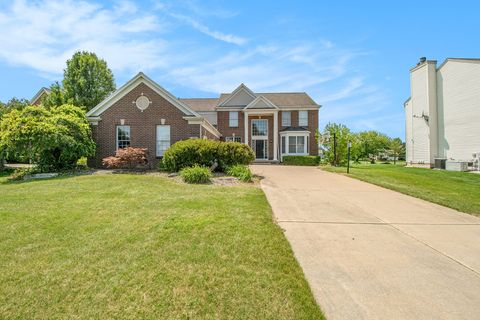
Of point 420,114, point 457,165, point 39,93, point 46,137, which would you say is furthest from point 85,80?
point 457,165

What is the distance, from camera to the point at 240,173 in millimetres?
12109

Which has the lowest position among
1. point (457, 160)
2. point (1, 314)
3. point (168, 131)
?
point (1, 314)

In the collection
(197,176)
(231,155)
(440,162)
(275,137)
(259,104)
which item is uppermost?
(259,104)

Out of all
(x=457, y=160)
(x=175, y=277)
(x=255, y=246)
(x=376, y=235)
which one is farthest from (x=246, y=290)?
(x=457, y=160)

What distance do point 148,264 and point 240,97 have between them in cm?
2705

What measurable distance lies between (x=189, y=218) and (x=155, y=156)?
39.8ft

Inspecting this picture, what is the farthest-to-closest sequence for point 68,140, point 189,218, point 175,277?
point 68,140 → point 189,218 → point 175,277

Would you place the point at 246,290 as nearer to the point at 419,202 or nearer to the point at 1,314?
the point at 1,314

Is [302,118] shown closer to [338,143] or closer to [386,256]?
[338,143]

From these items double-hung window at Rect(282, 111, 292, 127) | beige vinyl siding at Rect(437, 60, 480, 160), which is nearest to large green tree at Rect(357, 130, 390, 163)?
double-hung window at Rect(282, 111, 292, 127)

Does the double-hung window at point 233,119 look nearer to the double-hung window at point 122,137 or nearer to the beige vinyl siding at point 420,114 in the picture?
the double-hung window at point 122,137

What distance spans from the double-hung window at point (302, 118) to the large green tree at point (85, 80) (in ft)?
81.3

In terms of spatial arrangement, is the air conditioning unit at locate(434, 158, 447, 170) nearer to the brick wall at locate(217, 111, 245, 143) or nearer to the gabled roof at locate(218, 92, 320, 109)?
the gabled roof at locate(218, 92, 320, 109)

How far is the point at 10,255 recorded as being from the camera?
4055mm
